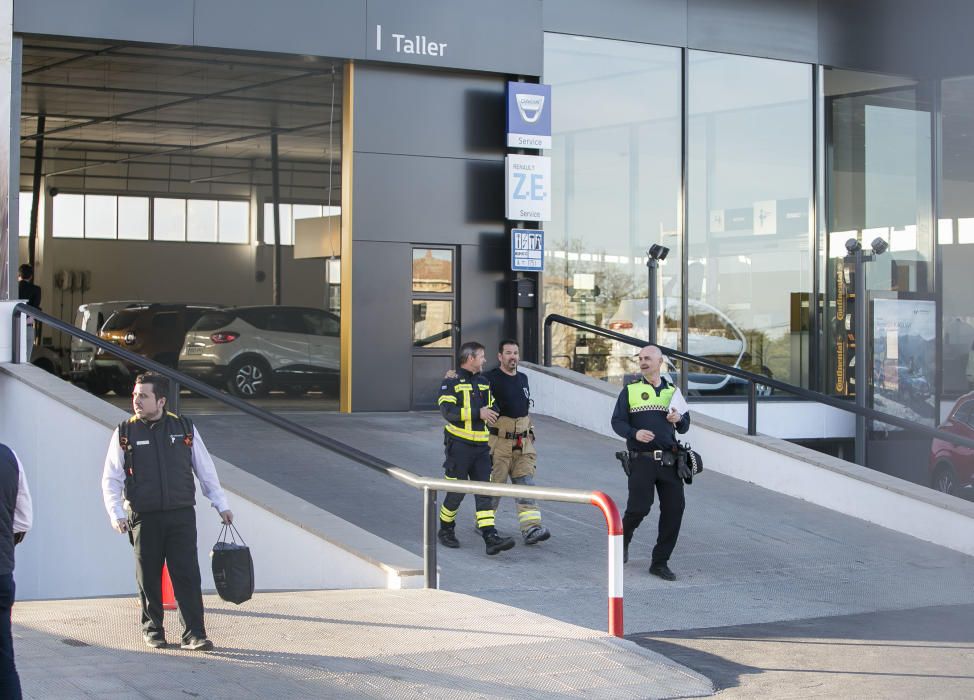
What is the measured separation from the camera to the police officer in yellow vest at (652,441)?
30.6 ft

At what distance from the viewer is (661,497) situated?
9422 mm

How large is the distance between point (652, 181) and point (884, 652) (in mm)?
12528

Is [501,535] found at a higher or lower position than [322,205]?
lower

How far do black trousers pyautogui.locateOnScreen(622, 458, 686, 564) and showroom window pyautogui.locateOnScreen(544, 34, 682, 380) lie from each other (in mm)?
8405

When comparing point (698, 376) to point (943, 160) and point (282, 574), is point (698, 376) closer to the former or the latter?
point (943, 160)

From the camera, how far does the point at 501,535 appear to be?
1021 centimetres

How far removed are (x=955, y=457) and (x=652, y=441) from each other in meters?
7.37

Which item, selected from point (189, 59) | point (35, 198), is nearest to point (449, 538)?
point (189, 59)

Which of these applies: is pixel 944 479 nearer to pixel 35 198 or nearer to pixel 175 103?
pixel 175 103

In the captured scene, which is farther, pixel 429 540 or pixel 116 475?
→ pixel 429 540

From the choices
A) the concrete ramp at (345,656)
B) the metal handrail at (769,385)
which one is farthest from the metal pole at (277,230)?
the concrete ramp at (345,656)

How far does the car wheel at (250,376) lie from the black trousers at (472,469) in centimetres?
1053

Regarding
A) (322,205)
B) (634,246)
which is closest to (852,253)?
(634,246)

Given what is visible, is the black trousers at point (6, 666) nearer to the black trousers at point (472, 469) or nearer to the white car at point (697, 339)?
the black trousers at point (472, 469)
